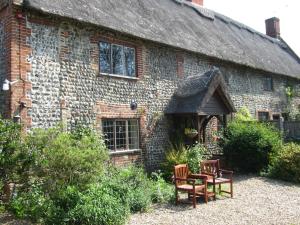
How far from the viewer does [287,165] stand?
13.3 meters

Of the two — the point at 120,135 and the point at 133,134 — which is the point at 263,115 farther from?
the point at 120,135

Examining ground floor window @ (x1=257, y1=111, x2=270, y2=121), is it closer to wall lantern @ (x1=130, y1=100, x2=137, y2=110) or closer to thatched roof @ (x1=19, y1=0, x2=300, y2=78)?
thatched roof @ (x1=19, y1=0, x2=300, y2=78)

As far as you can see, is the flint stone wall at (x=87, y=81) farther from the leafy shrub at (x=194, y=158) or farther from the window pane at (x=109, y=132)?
the leafy shrub at (x=194, y=158)

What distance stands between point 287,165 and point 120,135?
6318 millimetres

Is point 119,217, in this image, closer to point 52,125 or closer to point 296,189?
point 52,125

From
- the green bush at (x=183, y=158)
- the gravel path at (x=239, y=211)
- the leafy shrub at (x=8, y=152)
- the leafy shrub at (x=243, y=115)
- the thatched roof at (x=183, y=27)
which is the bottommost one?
the gravel path at (x=239, y=211)

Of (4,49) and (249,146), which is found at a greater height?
(4,49)

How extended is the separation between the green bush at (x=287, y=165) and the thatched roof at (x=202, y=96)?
8.59 ft

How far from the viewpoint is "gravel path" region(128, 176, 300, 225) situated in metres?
7.92

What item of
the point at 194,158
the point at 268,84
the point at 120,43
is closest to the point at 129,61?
the point at 120,43

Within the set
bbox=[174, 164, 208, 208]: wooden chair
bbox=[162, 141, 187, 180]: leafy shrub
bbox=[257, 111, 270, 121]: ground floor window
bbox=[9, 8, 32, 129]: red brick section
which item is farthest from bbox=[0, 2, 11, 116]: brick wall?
bbox=[257, 111, 270, 121]: ground floor window

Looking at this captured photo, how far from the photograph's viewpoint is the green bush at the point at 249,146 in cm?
1436

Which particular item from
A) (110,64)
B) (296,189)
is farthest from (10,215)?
(296,189)

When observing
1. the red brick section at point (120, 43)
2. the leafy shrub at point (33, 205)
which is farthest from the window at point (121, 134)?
the leafy shrub at point (33, 205)
